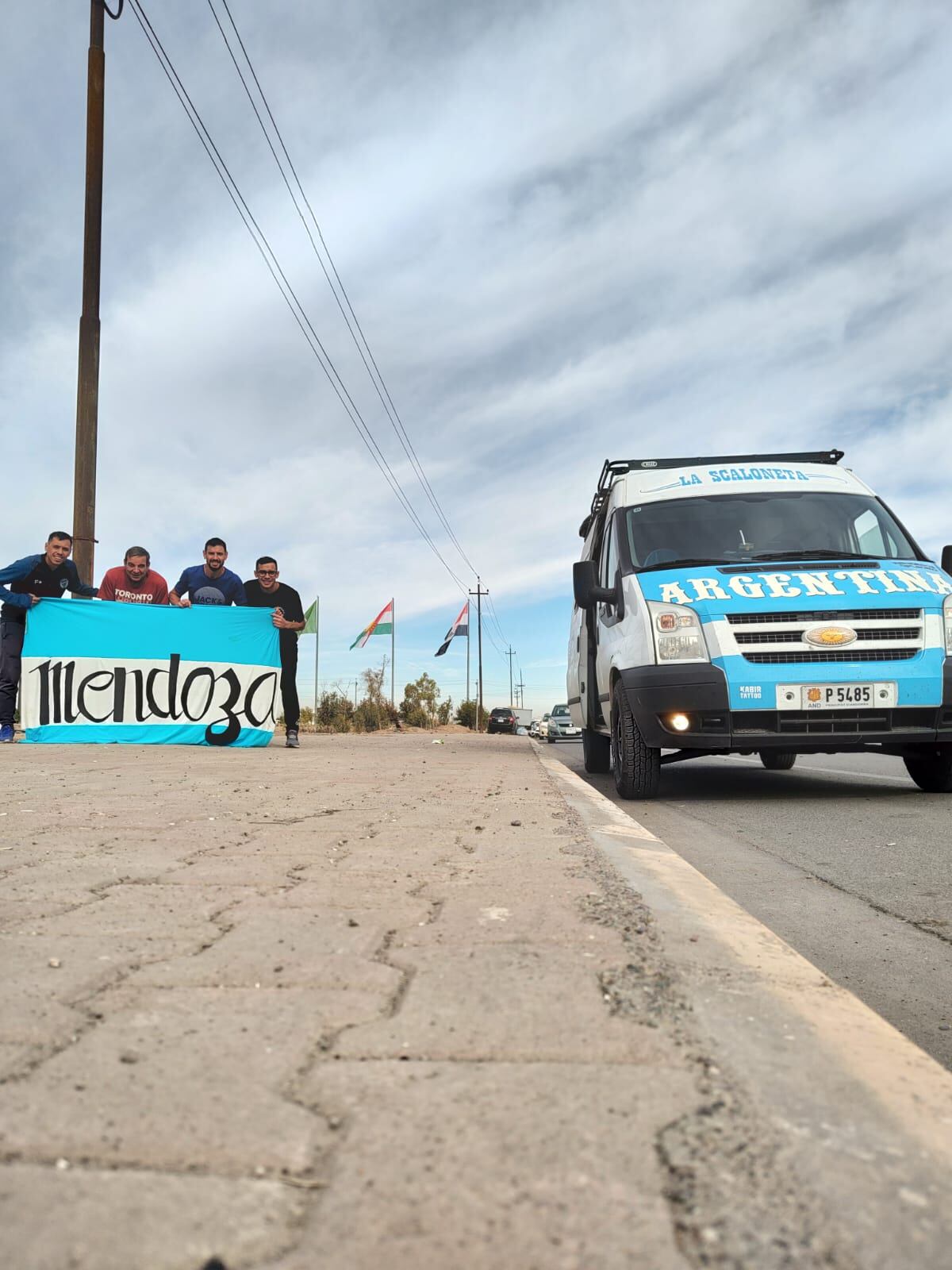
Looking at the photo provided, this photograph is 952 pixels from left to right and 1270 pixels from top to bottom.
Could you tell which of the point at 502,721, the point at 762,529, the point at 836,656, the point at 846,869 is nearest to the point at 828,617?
the point at 836,656

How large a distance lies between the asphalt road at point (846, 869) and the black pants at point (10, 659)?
623 cm

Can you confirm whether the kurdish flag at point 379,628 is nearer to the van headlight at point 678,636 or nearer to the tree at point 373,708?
the tree at point 373,708

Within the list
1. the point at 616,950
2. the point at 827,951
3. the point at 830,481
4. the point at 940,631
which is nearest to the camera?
the point at 616,950

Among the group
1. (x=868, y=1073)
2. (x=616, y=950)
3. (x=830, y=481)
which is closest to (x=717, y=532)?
(x=830, y=481)

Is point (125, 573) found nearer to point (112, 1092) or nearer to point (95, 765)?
point (95, 765)

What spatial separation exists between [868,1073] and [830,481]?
669 centimetres

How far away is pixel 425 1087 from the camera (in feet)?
3.92

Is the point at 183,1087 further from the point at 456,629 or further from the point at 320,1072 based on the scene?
the point at 456,629

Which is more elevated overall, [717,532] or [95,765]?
[717,532]

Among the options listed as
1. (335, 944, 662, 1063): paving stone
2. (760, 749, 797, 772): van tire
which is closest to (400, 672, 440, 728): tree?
(760, 749, 797, 772): van tire

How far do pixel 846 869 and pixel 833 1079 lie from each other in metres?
2.83

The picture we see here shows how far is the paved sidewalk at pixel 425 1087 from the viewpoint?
2.86 ft

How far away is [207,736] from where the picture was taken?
983 cm

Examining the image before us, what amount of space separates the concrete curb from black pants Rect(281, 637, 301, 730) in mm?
8150
